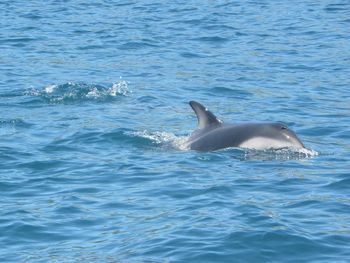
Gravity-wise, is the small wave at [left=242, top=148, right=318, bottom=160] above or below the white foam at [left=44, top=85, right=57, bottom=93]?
above

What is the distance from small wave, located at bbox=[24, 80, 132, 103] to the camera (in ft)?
76.0

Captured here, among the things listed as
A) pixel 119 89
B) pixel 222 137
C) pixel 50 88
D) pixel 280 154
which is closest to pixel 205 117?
pixel 222 137

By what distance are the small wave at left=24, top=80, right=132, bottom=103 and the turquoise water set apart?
0.19ft

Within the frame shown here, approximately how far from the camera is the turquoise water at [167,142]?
43.3 feet

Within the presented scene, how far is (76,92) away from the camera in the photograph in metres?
23.6

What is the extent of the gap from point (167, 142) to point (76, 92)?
16.8 feet

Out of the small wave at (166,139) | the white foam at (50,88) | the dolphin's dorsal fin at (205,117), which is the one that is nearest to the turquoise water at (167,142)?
the small wave at (166,139)

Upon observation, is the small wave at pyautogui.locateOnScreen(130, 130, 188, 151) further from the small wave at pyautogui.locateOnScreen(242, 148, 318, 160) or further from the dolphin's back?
the small wave at pyautogui.locateOnScreen(242, 148, 318, 160)

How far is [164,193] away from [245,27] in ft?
66.4

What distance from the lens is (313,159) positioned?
17.5 meters

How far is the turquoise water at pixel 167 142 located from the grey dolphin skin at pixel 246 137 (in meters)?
0.23

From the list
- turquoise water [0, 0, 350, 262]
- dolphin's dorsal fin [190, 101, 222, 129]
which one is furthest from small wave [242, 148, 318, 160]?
dolphin's dorsal fin [190, 101, 222, 129]

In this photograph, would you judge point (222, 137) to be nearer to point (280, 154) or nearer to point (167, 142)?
point (280, 154)

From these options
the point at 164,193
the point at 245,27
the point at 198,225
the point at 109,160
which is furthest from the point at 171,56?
the point at 198,225
